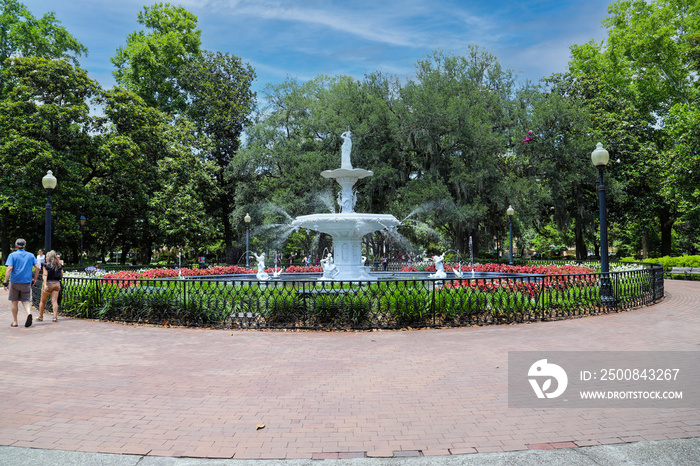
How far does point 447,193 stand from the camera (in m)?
27.2

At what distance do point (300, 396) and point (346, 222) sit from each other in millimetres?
8791

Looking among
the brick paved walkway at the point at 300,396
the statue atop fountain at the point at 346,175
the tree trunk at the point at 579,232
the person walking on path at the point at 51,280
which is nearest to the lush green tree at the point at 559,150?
the tree trunk at the point at 579,232

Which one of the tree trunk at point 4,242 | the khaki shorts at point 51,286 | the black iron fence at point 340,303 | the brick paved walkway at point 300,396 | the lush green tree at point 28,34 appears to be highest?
the lush green tree at point 28,34

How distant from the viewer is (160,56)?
35750 mm

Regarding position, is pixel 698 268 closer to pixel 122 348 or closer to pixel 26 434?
pixel 122 348

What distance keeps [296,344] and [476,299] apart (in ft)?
14.1

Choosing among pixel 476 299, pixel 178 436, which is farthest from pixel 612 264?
pixel 178 436

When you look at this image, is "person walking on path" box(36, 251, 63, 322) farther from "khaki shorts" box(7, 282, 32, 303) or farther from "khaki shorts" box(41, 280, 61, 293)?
"khaki shorts" box(7, 282, 32, 303)

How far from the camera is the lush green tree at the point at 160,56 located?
115 ft

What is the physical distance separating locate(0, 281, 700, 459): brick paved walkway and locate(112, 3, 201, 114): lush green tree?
104 ft

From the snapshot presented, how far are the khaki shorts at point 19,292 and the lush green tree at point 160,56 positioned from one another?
29.1 meters

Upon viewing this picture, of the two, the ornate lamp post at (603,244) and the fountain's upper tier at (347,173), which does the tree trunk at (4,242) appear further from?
the ornate lamp post at (603,244)

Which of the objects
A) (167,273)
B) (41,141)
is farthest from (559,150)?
(41,141)

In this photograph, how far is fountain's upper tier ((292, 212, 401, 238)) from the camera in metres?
13.5
